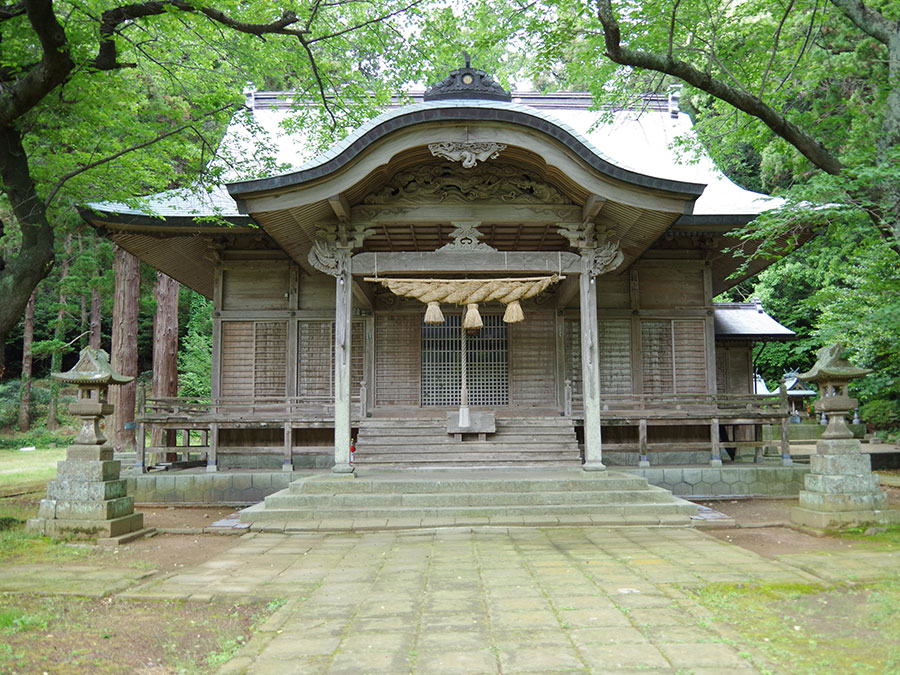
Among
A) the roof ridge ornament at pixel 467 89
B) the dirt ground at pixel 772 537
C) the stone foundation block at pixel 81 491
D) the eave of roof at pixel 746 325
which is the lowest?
the dirt ground at pixel 772 537

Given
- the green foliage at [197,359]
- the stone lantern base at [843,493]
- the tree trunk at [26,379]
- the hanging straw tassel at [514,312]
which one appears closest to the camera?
the stone lantern base at [843,493]

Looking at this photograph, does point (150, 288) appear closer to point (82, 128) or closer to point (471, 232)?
point (82, 128)

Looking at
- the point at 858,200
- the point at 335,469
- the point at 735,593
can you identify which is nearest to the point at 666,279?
the point at 858,200

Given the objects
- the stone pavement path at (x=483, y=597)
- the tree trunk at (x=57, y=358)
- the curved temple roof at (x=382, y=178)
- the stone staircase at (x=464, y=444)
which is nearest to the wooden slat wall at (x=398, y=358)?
the stone staircase at (x=464, y=444)

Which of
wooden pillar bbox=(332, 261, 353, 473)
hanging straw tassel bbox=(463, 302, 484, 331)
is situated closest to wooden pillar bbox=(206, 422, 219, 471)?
wooden pillar bbox=(332, 261, 353, 473)

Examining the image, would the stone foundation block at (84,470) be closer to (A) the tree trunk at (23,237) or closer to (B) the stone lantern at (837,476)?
(A) the tree trunk at (23,237)

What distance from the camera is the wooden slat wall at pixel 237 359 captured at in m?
12.5

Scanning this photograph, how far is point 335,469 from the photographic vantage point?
8961 millimetres

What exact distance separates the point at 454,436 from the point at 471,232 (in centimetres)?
378

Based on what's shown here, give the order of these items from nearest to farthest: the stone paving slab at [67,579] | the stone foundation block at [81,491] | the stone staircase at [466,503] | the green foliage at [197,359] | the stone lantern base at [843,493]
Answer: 1. the stone paving slab at [67,579]
2. the stone lantern base at [843,493]
3. the stone foundation block at [81,491]
4. the stone staircase at [466,503]
5. the green foliage at [197,359]

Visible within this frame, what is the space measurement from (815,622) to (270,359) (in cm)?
1075

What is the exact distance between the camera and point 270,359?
41.5 ft

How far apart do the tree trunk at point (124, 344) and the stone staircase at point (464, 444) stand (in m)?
8.07

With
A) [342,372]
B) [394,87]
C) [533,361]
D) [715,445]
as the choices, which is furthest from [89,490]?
[394,87]
